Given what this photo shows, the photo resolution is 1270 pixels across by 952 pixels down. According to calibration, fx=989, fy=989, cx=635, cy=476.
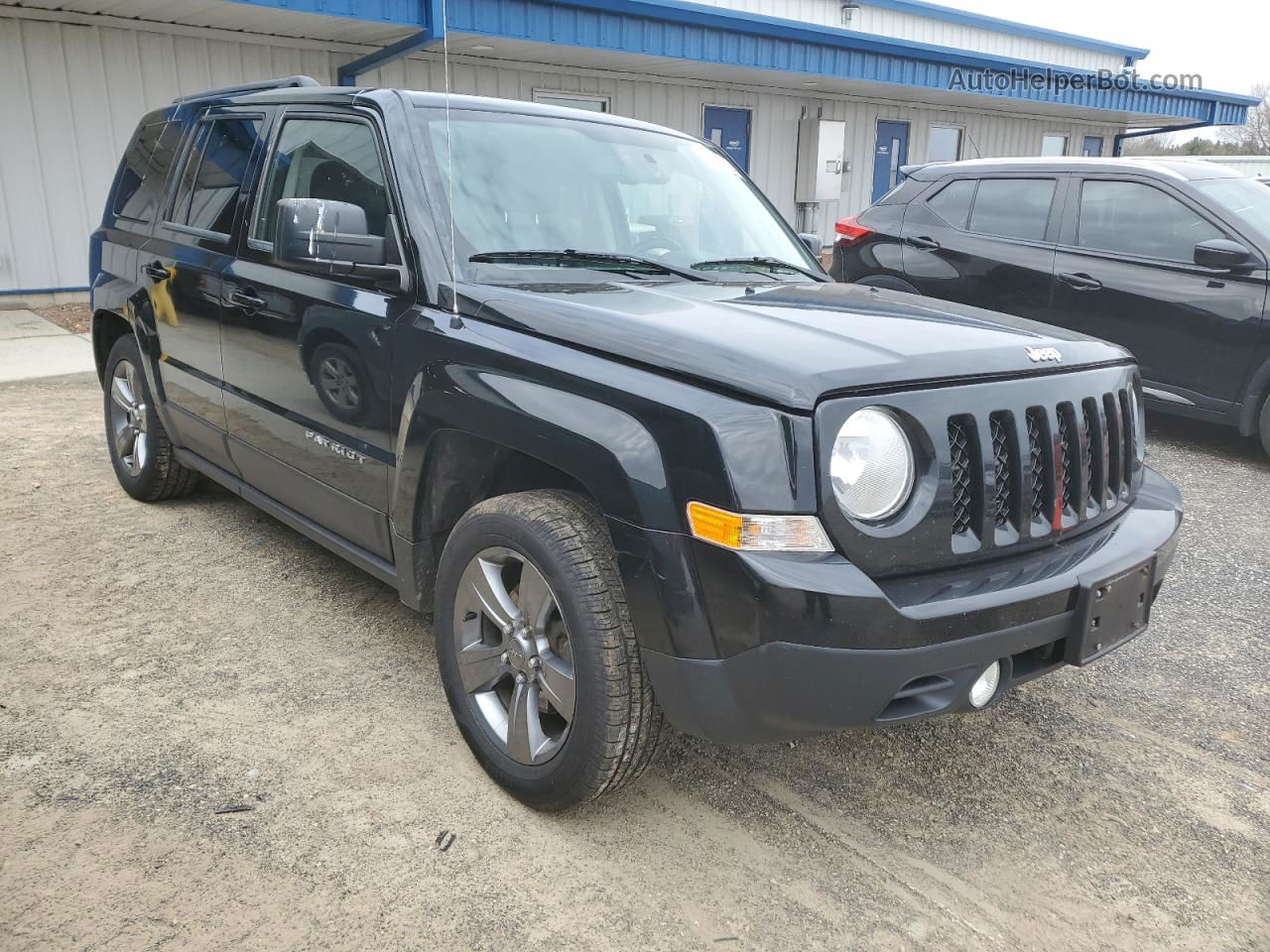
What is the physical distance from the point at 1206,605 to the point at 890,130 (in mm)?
15621

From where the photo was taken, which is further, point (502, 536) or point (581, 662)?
point (502, 536)

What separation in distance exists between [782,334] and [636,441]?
1.52ft

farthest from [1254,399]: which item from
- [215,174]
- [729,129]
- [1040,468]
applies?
[729,129]

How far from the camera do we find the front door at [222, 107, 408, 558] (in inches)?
118

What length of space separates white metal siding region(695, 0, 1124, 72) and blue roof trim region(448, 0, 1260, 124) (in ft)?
7.53

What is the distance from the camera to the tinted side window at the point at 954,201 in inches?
287

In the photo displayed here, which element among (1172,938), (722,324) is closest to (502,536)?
(722,324)

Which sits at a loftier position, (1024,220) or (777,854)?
(1024,220)

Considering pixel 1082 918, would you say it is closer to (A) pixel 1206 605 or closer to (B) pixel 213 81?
(A) pixel 1206 605

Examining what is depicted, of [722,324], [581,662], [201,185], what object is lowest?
[581,662]

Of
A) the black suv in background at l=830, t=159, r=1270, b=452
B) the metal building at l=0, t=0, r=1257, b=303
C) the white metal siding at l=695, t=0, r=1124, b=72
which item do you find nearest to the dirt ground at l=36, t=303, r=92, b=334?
the metal building at l=0, t=0, r=1257, b=303

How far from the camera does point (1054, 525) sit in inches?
93.0

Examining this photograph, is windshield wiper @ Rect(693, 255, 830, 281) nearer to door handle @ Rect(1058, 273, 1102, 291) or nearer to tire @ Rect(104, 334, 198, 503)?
tire @ Rect(104, 334, 198, 503)

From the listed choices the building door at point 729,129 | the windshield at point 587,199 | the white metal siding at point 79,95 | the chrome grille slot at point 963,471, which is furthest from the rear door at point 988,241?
the building door at point 729,129
